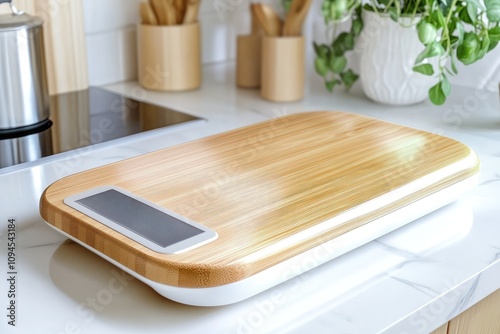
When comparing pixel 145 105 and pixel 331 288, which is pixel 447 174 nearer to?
pixel 331 288

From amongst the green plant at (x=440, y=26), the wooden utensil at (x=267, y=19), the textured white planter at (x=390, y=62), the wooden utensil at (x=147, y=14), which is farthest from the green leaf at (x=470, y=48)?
the wooden utensil at (x=147, y=14)

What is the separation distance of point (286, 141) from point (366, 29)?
44cm

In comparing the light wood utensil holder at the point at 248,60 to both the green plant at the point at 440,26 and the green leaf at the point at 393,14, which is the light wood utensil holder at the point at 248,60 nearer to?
the green plant at the point at 440,26

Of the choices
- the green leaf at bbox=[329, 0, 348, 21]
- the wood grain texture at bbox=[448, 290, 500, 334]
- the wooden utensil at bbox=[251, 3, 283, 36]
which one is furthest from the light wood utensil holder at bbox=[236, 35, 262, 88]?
the wood grain texture at bbox=[448, 290, 500, 334]

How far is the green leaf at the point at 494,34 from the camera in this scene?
46.0 inches

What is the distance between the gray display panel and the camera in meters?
0.72

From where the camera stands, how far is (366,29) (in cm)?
135

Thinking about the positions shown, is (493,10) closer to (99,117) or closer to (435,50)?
(435,50)

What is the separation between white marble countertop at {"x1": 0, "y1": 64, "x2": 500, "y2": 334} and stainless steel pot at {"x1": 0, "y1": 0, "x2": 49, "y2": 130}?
0.42ft

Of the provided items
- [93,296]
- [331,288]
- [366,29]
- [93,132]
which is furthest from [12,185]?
[366,29]

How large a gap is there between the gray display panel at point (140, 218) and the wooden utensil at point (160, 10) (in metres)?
0.67

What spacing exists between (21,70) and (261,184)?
1.57ft

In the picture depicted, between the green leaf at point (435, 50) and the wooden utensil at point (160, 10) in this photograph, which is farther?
the wooden utensil at point (160, 10)

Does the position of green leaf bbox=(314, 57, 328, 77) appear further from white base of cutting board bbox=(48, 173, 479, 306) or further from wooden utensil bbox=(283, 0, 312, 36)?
white base of cutting board bbox=(48, 173, 479, 306)
